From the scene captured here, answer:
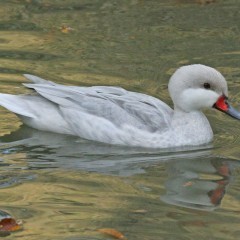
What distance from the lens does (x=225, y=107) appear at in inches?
387

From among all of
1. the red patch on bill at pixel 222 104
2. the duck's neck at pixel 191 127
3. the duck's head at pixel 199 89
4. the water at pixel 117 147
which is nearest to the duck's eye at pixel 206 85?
the duck's head at pixel 199 89

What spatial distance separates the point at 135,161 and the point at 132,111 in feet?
2.05

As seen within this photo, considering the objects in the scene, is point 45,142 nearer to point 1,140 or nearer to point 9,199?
point 1,140

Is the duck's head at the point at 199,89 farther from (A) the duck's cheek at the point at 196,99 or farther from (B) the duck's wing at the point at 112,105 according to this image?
(B) the duck's wing at the point at 112,105

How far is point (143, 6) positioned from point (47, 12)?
143 centimetres

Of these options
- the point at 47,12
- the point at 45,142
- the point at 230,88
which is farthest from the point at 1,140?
the point at 47,12

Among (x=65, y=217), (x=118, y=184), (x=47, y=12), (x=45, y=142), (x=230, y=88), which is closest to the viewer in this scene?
(x=65, y=217)

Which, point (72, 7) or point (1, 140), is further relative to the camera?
point (72, 7)

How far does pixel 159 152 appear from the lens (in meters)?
9.58

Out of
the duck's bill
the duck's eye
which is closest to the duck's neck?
the duck's bill

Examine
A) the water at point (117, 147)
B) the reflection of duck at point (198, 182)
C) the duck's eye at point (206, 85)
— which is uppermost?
the duck's eye at point (206, 85)

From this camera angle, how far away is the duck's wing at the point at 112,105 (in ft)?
31.8

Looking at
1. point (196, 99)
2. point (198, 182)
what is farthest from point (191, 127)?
point (198, 182)

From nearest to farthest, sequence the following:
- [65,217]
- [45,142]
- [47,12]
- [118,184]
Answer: [65,217] < [118,184] < [45,142] < [47,12]
